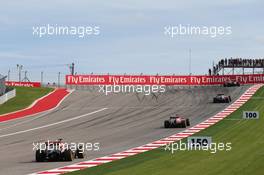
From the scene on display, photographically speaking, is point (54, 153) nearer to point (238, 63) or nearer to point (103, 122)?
point (103, 122)

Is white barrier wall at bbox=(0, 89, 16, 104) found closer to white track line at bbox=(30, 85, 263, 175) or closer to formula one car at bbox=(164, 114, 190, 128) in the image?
white track line at bbox=(30, 85, 263, 175)

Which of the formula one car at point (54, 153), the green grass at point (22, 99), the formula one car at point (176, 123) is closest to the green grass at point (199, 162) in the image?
the formula one car at point (54, 153)

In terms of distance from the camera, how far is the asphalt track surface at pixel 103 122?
91.4 feet

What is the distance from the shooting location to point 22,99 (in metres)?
58.5

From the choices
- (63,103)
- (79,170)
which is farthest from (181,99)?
(79,170)

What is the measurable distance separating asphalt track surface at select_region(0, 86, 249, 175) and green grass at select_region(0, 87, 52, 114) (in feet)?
10.7

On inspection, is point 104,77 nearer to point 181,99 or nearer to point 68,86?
point 68,86

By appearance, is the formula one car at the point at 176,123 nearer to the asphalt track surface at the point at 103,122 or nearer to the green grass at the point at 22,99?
the asphalt track surface at the point at 103,122

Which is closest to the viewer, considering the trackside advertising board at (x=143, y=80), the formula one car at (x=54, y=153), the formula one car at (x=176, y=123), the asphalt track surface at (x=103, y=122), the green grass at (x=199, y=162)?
the green grass at (x=199, y=162)

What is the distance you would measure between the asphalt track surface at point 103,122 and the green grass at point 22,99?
3.25 metres

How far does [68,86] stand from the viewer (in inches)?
2908

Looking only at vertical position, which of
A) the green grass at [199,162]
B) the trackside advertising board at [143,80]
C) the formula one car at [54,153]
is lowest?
the green grass at [199,162]

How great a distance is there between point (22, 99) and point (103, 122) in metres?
17.2

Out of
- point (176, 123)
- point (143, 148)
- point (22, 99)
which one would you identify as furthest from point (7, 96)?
point (143, 148)
